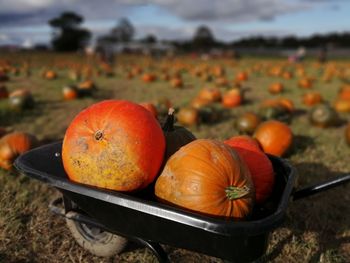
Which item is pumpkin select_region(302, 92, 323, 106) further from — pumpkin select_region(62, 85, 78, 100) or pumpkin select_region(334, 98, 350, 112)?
pumpkin select_region(62, 85, 78, 100)

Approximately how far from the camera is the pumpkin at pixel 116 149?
201cm

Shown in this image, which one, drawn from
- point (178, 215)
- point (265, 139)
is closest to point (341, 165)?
point (265, 139)

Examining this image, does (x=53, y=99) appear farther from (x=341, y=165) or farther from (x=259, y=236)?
(x=259, y=236)

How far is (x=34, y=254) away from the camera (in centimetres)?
290

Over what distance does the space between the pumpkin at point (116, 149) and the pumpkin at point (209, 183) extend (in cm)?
13

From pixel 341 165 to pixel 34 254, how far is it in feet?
11.8

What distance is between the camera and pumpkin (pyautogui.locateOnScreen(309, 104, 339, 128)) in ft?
20.8

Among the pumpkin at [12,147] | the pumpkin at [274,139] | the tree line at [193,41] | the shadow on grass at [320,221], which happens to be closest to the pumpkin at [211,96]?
the pumpkin at [274,139]

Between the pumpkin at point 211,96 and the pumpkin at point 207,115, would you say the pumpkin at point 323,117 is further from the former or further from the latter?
the pumpkin at point 211,96

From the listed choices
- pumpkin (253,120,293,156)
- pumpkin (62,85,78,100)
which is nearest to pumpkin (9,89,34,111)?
pumpkin (62,85,78,100)

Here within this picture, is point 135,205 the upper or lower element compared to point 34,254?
upper

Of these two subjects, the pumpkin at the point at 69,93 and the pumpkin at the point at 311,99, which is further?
the pumpkin at the point at 69,93

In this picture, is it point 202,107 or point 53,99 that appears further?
point 53,99

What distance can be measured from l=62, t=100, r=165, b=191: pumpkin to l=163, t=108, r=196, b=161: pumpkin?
144 mm
